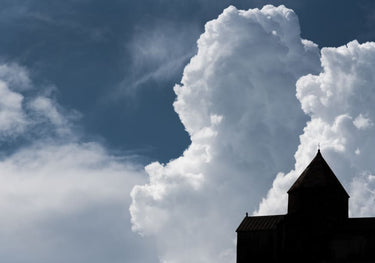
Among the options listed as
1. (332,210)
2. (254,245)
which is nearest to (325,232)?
(332,210)

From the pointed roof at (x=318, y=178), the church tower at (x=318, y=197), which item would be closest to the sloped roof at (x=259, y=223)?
the church tower at (x=318, y=197)

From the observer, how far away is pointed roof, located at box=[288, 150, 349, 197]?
61.5m

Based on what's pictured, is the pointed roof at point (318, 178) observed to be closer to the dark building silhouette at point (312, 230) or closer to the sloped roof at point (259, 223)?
the dark building silhouette at point (312, 230)

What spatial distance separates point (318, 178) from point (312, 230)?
457 centimetres

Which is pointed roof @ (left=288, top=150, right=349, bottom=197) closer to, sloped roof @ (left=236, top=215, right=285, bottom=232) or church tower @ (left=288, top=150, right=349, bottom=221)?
church tower @ (left=288, top=150, right=349, bottom=221)

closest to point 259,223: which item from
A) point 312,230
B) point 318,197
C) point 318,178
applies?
point 312,230

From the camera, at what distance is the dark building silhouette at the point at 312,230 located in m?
58.1

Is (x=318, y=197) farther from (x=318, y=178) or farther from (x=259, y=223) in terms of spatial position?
(x=259, y=223)

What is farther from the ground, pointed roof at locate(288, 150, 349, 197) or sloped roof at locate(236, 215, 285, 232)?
pointed roof at locate(288, 150, 349, 197)

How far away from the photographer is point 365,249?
57.3m

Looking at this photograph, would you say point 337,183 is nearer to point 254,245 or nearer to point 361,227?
point 361,227

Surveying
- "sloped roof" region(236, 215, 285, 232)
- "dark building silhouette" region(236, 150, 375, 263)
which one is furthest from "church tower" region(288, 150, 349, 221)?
"sloped roof" region(236, 215, 285, 232)

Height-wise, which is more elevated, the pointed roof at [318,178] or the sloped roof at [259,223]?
the pointed roof at [318,178]

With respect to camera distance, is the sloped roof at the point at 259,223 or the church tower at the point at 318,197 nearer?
the church tower at the point at 318,197
